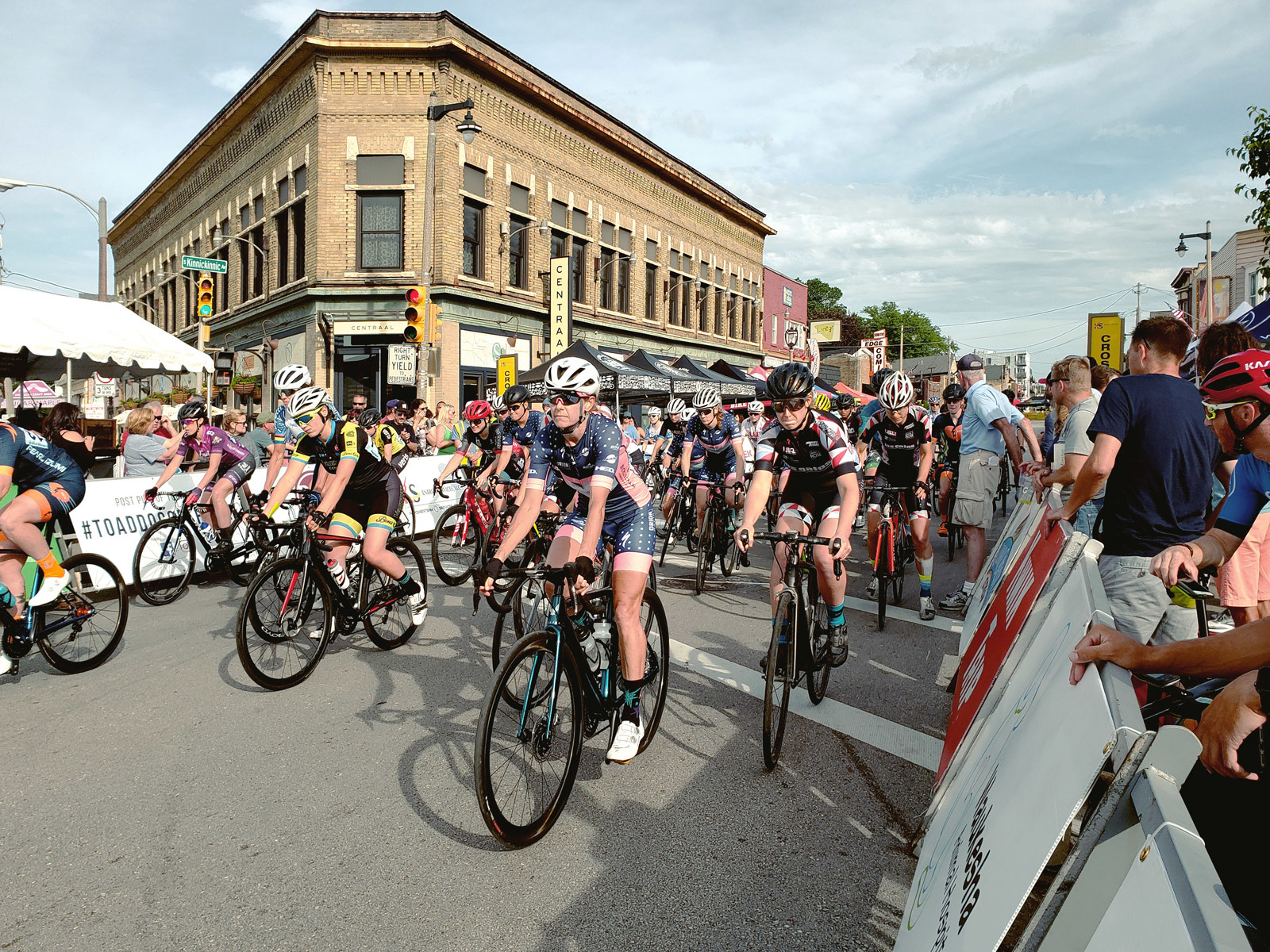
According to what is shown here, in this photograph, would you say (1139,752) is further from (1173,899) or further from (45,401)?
(45,401)

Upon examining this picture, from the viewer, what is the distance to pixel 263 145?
94.3 ft

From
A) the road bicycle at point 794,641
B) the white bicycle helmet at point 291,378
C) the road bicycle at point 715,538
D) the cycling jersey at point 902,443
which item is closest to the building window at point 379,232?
the road bicycle at point 715,538

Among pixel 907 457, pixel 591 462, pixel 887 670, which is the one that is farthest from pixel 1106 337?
pixel 591 462

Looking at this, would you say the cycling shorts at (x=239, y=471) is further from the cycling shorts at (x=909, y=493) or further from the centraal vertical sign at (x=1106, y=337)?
the centraal vertical sign at (x=1106, y=337)

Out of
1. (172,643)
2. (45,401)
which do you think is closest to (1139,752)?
(172,643)

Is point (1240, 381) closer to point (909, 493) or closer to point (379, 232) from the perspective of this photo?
point (909, 493)

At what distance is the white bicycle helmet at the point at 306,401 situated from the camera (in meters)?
6.13

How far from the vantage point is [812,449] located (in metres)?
5.30

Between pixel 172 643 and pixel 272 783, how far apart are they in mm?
3377

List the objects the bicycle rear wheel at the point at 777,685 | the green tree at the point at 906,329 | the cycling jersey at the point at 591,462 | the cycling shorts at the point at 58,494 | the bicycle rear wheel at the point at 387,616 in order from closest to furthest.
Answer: the bicycle rear wheel at the point at 777,685 → the cycling jersey at the point at 591,462 → the cycling shorts at the point at 58,494 → the bicycle rear wheel at the point at 387,616 → the green tree at the point at 906,329

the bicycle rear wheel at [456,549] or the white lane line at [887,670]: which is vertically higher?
the bicycle rear wheel at [456,549]

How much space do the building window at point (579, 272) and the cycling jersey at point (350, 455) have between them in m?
26.5

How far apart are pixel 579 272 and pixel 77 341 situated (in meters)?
22.7

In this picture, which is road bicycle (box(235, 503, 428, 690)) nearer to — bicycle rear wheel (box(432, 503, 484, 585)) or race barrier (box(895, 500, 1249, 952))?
bicycle rear wheel (box(432, 503, 484, 585))
